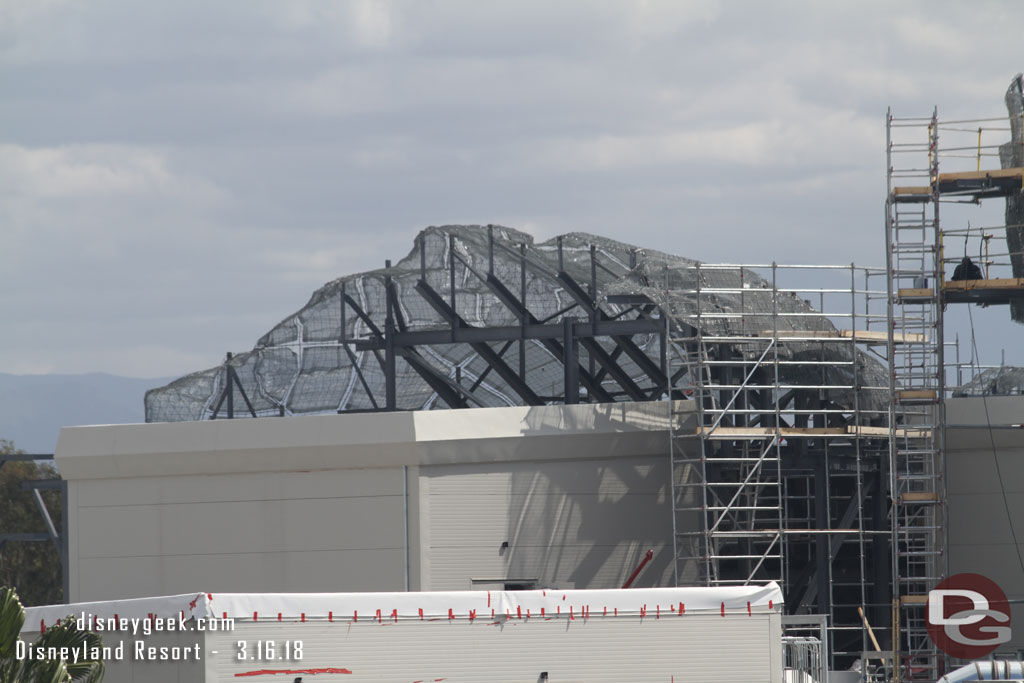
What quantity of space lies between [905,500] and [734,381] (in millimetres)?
6420

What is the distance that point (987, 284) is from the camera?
36.2 meters

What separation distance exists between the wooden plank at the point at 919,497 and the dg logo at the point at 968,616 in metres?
2.13

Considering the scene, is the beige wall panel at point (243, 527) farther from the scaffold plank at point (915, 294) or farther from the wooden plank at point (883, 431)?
the scaffold plank at point (915, 294)

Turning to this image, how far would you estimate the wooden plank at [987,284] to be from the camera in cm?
3600

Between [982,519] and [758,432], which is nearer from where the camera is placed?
[758,432]

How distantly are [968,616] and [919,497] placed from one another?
11.7 ft

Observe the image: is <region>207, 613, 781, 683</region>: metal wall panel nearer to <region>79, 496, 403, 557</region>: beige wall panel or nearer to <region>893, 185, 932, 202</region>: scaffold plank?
<region>79, 496, 403, 557</region>: beige wall panel

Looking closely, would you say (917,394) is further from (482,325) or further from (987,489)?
(482,325)

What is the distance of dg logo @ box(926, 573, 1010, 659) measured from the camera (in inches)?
1396

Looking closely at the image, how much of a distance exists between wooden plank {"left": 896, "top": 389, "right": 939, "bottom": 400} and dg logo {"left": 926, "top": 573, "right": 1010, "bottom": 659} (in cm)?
443

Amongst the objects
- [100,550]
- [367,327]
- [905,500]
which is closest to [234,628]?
[100,550]

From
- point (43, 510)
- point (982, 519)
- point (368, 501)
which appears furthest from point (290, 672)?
point (43, 510)

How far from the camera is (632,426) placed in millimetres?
37719

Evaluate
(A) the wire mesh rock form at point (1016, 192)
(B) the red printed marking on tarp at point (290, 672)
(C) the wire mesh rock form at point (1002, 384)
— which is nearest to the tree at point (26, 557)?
(C) the wire mesh rock form at point (1002, 384)
